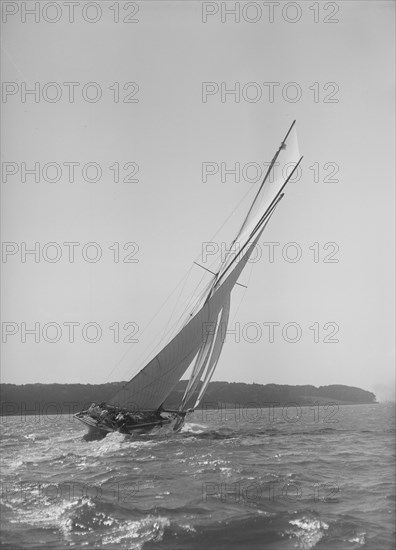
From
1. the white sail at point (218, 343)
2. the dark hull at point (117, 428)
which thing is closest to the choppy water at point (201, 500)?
the white sail at point (218, 343)

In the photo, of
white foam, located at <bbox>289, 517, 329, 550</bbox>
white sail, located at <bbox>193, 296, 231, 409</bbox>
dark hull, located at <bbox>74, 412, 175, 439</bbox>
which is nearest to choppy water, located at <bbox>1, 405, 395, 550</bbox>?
white foam, located at <bbox>289, 517, 329, 550</bbox>

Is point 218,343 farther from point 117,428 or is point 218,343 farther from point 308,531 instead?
point 308,531

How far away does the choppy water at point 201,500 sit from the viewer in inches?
426

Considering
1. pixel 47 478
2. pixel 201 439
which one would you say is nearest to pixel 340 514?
pixel 47 478

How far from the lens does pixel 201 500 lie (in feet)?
44.7

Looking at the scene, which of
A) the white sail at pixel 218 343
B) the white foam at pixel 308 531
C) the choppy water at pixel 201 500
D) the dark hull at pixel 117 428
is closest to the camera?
the white foam at pixel 308 531

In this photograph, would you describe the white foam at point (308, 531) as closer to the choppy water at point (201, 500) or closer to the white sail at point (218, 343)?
the choppy water at point (201, 500)

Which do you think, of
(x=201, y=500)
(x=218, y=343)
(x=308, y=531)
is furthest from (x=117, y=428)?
(x=308, y=531)

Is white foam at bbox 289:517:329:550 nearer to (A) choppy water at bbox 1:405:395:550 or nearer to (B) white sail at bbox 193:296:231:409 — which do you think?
(A) choppy water at bbox 1:405:395:550

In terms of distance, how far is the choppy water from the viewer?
10.8 metres

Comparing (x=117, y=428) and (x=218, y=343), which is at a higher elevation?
(x=218, y=343)

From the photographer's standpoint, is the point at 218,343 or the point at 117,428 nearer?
the point at 218,343

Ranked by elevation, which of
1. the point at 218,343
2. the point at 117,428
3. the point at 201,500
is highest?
the point at 218,343

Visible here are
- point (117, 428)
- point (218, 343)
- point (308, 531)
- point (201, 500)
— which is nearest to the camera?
point (308, 531)
